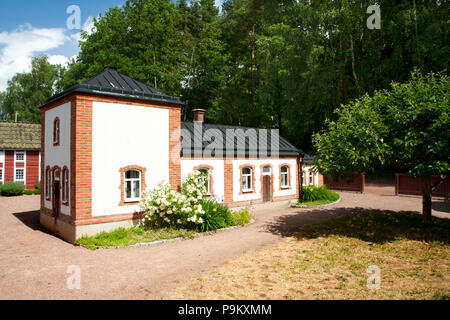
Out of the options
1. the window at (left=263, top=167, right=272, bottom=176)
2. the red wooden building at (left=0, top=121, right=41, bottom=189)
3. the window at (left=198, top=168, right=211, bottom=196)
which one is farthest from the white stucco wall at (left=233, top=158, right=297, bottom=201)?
the red wooden building at (left=0, top=121, right=41, bottom=189)

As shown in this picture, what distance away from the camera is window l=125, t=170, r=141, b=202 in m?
12.7

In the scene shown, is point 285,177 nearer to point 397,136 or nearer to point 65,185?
point 397,136

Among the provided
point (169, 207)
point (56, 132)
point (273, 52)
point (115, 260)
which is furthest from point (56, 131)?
point (273, 52)

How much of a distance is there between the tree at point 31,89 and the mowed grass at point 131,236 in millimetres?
48187

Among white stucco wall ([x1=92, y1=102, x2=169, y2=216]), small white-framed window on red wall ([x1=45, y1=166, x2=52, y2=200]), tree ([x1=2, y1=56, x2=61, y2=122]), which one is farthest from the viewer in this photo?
tree ([x1=2, y1=56, x2=61, y2=122])

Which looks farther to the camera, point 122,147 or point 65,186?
point 65,186

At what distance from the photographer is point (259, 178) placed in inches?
737

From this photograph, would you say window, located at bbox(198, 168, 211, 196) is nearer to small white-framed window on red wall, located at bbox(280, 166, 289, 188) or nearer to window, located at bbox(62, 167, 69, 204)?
small white-framed window on red wall, located at bbox(280, 166, 289, 188)

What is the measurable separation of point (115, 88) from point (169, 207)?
545 centimetres

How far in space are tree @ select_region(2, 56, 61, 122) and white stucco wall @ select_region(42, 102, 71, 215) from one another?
42.7m

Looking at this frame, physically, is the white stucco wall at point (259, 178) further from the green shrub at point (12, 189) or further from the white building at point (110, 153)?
the green shrub at point (12, 189)

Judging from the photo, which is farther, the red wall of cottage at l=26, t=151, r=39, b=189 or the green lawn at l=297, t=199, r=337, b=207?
the red wall of cottage at l=26, t=151, r=39, b=189

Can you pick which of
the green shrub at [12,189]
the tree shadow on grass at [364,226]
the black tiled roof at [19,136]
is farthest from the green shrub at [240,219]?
the black tiled roof at [19,136]

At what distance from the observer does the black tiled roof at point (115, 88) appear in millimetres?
11680
